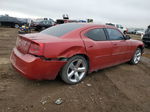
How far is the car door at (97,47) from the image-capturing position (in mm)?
3018

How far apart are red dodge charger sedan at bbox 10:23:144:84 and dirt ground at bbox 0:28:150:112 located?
32 cm

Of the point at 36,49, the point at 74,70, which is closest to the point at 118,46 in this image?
the point at 74,70

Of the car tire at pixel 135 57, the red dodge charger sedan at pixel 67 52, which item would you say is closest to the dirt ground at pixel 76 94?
the red dodge charger sedan at pixel 67 52

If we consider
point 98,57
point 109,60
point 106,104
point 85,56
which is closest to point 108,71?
point 109,60

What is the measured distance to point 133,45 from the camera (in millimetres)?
4551

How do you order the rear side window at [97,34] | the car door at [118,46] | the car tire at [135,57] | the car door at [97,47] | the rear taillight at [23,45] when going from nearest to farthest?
the rear taillight at [23,45], the car door at [97,47], the rear side window at [97,34], the car door at [118,46], the car tire at [135,57]

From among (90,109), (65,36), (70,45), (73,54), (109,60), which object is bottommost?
(90,109)

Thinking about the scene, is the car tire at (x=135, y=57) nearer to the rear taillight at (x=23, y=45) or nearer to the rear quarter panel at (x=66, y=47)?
the rear quarter panel at (x=66, y=47)

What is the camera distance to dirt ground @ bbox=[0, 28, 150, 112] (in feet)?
7.24

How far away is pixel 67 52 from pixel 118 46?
1.94m

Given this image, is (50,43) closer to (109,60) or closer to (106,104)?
(106,104)

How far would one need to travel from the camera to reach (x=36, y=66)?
234 cm

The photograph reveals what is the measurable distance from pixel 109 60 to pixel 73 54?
4.66 feet

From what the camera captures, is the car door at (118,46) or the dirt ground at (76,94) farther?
the car door at (118,46)
